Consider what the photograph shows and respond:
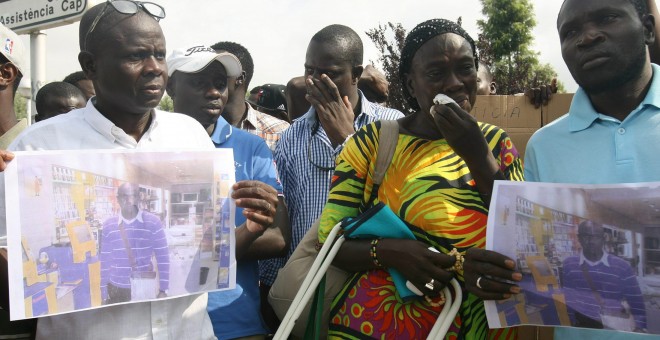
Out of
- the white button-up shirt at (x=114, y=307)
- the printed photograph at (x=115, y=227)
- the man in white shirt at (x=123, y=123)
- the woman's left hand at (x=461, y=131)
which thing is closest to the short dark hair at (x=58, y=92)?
the man in white shirt at (x=123, y=123)

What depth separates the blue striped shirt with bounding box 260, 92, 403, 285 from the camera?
3.33 m

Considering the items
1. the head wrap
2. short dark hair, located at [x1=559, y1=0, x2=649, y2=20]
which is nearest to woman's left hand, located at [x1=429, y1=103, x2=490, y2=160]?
the head wrap

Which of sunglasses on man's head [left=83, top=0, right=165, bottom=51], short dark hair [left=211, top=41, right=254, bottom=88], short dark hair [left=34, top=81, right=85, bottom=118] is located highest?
short dark hair [left=211, top=41, right=254, bottom=88]

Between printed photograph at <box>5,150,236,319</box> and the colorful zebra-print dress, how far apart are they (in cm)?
44

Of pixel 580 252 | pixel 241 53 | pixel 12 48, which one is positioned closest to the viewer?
pixel 580 252

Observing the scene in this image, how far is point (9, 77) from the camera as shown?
2.89 metres

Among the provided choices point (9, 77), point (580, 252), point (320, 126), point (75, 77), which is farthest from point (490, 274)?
point (75, 77)

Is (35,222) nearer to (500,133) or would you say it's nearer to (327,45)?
(500,133)

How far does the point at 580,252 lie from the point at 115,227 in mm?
1505

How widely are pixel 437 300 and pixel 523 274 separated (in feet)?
1.08

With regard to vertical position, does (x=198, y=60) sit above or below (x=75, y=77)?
below

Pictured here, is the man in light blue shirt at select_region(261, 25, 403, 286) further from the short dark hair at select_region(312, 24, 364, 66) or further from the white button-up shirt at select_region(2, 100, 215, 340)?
the white button-up shirt at select_region(2, 100, 215, 340)

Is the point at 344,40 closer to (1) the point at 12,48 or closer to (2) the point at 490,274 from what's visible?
(1) the point at 12,48

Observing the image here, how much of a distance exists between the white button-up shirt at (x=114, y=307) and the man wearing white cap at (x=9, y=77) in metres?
0.75
